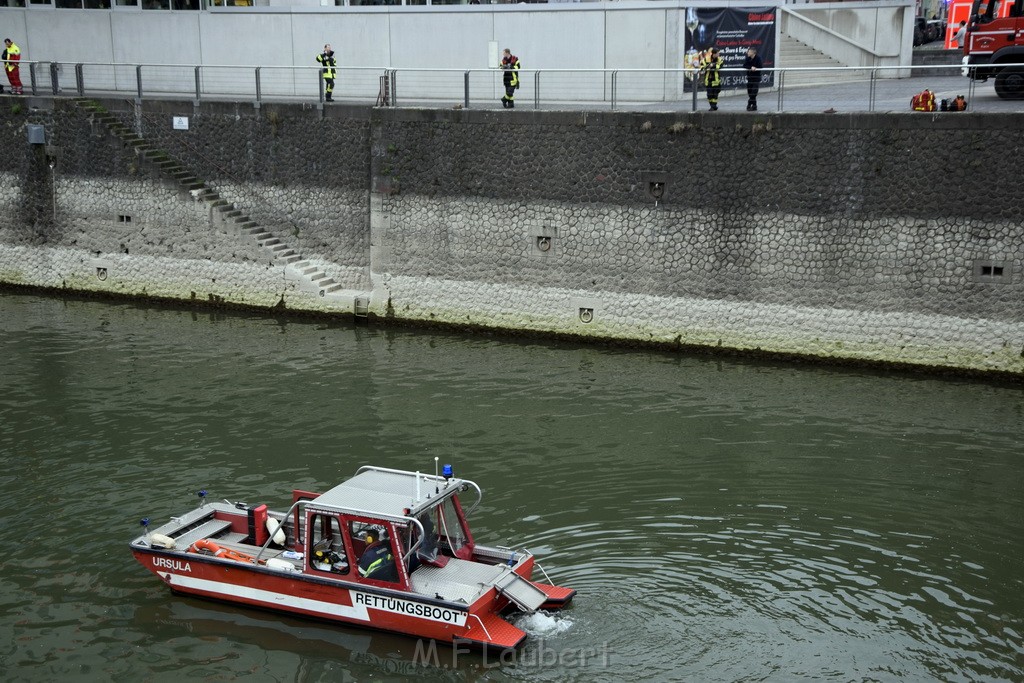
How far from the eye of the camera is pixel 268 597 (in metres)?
11.6

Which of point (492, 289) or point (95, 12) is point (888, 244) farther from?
point (95, 12)

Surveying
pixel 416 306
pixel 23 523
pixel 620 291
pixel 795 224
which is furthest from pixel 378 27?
pixel 23 523

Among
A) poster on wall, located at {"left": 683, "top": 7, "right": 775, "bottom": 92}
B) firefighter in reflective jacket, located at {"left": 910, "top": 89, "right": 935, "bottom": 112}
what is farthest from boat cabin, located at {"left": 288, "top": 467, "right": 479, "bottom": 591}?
poster on wall, located at {"left": 683, "top": 7, "right": 775, "bottom": 92}

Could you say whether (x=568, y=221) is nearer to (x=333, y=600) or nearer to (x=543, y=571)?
(x=543, y=571)

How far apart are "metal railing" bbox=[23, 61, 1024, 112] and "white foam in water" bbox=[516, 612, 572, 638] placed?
11681 millimetres

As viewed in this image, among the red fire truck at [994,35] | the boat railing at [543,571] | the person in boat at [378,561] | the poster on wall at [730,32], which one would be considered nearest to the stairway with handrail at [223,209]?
the poster on wall at [730,32]

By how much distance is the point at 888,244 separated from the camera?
19500 mm

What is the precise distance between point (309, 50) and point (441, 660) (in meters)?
20.8

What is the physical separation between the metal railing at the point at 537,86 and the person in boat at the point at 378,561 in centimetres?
1169

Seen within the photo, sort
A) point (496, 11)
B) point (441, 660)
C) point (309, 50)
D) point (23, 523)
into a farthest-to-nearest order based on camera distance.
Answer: point (309, 50)
point (496, 11)
point (23, 523)
point (441, 660)

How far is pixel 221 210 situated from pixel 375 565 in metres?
15.2

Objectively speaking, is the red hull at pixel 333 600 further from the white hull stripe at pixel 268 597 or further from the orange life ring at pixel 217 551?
the orange life ring at pixel 217 551

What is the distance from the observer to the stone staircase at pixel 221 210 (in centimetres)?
2387

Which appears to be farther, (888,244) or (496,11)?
(496,11)
